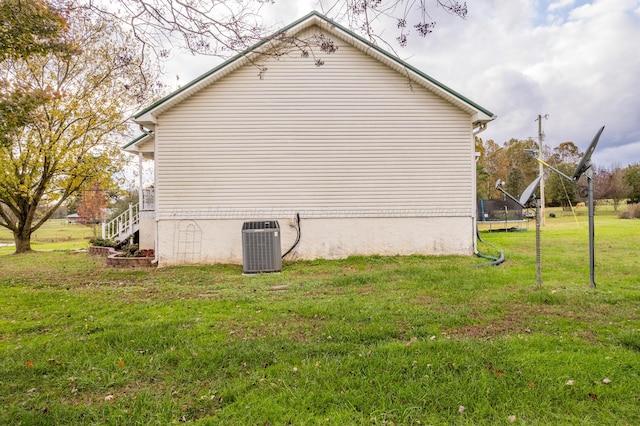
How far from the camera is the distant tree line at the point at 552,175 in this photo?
35.0 meters

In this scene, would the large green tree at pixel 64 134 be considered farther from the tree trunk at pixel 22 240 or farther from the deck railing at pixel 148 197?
the deck railing at pixel 148 197

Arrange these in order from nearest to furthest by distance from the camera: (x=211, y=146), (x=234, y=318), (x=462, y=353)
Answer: (x=462, y=353), (x=234, y=318), (x=211, y=146)

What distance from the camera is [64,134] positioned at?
15.1 metres

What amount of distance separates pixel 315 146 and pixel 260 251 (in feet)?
10.9

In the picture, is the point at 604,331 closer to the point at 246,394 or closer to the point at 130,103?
the point at 246,394

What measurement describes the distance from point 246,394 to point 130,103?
15.9 meters

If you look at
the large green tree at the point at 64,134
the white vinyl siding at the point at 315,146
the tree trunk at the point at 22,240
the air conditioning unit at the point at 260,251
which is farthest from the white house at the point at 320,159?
the tree trunk at the point at 22,240

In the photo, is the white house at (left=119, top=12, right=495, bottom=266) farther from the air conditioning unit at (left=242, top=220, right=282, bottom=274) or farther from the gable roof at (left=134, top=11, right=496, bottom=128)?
the air conditioning unit at (left=242, top=220, right=282, bottom=274)

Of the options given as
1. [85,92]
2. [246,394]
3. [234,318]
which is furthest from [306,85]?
[85,92]

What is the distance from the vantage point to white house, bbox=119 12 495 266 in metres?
10.3

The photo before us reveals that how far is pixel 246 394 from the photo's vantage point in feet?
9.28

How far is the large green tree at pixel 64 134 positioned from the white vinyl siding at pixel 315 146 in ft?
20.0

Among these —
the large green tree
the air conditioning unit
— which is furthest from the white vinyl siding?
the large green tree

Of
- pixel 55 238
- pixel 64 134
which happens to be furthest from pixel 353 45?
pixel 55 238
